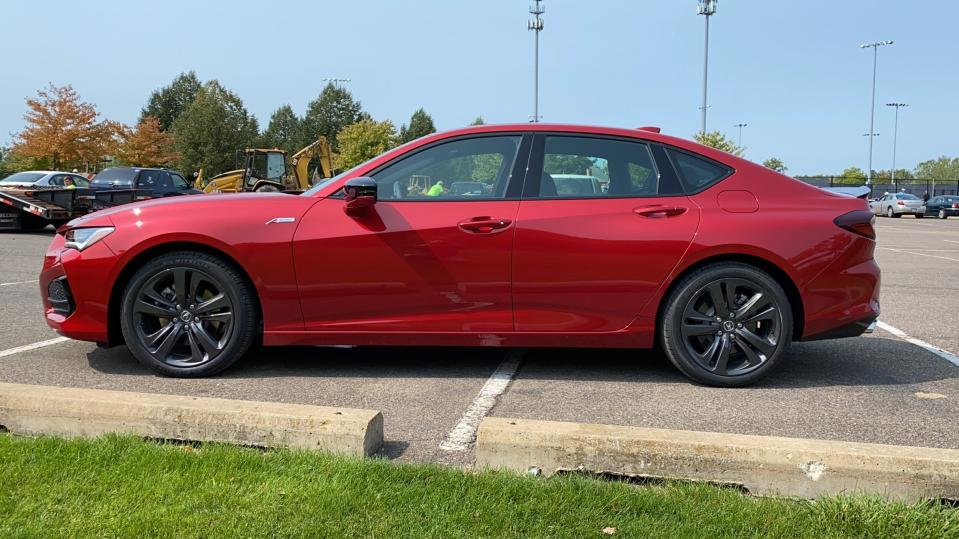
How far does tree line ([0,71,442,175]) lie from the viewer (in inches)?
1661

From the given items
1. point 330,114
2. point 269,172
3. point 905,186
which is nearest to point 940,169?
point 905,186

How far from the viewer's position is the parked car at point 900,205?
132ft

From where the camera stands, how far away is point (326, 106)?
10119 centimetres

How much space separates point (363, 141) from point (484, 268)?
229 ft

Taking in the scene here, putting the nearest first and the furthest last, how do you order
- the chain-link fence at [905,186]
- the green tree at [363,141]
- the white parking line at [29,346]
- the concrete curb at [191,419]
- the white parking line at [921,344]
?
the concrete curb at [191,419], the white parking line at [29,346], the white parking line at [921,344], the chain-link fence at [905,186], the green tree at [363,141]

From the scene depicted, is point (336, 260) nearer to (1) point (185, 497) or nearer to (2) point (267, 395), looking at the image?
(2) point (267, 395)

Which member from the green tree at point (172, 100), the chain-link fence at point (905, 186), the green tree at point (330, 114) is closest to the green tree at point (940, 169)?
the chain-link fence at point (905, 186)

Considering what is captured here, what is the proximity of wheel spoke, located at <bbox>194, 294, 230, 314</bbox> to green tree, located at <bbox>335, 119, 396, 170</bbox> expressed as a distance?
67.2 meters

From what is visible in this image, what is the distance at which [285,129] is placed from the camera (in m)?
104

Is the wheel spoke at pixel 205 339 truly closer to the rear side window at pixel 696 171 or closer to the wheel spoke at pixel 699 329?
the wheel spoke at pixel 699 329

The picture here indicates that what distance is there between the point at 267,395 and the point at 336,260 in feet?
2.72

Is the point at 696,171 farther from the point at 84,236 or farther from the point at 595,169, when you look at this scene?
the point at 84,236

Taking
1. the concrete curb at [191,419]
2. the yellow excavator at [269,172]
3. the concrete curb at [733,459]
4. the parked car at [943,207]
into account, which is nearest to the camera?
the concrete curb at [733,459]

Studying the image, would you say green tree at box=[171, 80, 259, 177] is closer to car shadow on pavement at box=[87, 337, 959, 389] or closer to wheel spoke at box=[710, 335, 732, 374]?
car shadow on pavement at box=[87, 337, 959, 389]
